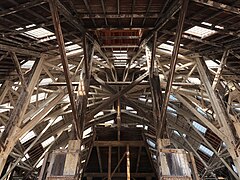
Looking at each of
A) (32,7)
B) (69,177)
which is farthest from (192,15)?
(69,177)

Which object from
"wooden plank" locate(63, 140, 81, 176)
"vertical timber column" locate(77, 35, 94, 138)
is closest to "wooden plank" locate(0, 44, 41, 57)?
"vertical timber column" locate(77, 35, 94, 138)

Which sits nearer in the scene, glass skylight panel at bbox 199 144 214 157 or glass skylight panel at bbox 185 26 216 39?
glass skylight panel at bbox 185 26 216 39

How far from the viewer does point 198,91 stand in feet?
43.1

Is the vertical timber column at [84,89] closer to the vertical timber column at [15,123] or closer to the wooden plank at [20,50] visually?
the vertical timber column at [15,123]

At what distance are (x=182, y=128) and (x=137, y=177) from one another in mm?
5206

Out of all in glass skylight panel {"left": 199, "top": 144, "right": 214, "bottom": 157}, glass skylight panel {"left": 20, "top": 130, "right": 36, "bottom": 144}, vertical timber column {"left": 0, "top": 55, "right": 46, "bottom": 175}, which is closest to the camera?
vertical timber column {"left": 0, "top": 55, "right": 46, "bottom": 175}

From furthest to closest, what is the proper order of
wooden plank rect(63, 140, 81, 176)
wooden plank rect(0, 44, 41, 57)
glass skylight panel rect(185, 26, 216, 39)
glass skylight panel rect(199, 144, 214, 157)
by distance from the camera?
glass skylight panel rect(199, 144, 214, 157), glass skylight panel rect(185, 26, 216, 39), wooden plank rect(0, 44, 41, 57), wooden plank rect(63, 140, 81, 176)

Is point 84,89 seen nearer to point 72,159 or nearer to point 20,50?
point 72,159

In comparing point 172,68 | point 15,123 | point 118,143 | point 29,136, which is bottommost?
point 15,123

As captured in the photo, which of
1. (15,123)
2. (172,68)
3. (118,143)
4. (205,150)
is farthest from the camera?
(205,150)

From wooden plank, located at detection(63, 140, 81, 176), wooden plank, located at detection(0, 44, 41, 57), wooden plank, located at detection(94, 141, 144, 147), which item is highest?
wooden plank, located at detection(0, 44, 41, 57)

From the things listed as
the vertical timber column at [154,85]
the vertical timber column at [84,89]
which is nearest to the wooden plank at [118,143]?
the vertical timber column at [84,89]

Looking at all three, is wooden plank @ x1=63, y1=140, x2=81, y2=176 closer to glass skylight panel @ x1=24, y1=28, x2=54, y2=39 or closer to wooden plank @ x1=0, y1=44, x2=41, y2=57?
wooden plank @ x1=0, y1=44, x2=41, y2=57

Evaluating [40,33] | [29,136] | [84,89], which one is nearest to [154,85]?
[84,89]
